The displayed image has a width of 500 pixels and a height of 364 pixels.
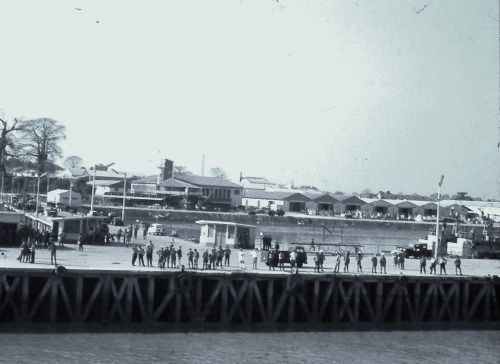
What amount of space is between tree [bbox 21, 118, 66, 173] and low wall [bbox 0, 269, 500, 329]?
62.1m

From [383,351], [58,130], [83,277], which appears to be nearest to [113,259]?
[83,277]

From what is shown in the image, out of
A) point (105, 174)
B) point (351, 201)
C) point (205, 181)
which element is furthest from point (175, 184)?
point (351, 201)

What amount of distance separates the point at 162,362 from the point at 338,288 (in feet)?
31.2

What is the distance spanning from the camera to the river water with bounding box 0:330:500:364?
22969 mm

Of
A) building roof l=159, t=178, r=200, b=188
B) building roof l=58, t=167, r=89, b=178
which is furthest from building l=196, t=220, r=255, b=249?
building roof l=58, t=167, r=89, b=178

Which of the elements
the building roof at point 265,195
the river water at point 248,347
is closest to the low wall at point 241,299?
the river water at point 248,347

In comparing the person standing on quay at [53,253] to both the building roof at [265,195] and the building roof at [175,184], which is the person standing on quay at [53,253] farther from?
the building roof at [265,195]

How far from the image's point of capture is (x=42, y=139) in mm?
90812

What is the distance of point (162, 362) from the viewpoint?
22.7 m

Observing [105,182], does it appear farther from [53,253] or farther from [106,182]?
[53,253]

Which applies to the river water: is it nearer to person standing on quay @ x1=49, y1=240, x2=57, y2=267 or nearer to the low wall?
the low wall

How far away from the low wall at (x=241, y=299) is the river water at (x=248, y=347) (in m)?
1.39

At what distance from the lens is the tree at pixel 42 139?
3484 inches

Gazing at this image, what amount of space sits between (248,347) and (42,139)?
235 ft
